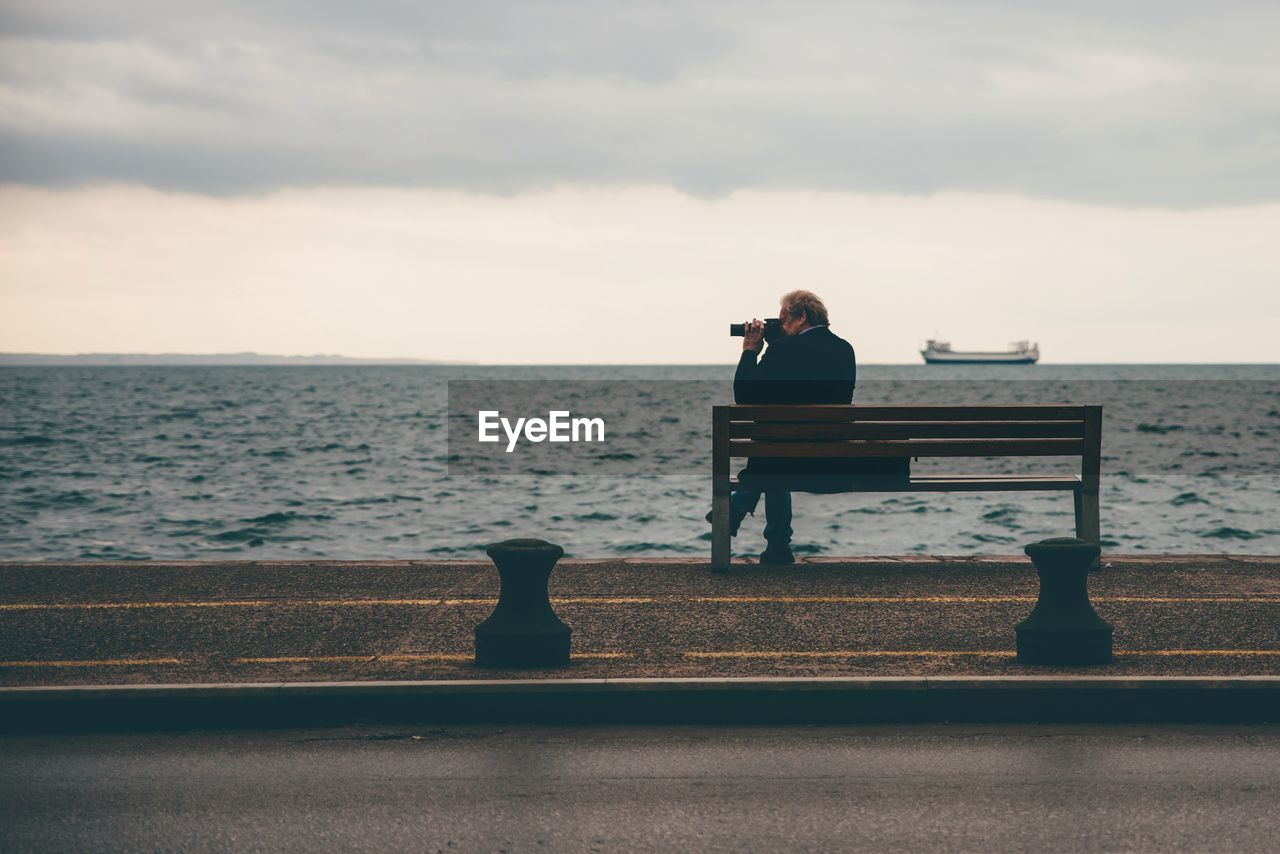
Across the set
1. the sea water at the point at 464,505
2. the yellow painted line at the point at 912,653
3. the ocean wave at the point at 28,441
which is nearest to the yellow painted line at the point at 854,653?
the yellow painted line at the point at 912,653

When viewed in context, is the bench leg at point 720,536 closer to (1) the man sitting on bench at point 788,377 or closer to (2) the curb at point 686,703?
(1) the man sitting on bench at point 788,377

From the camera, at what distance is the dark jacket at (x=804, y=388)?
30.6 ft

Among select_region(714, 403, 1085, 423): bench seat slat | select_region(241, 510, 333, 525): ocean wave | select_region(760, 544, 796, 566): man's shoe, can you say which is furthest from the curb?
select_region(241, 510, 333, 525): ocean wave

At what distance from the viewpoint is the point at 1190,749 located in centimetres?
547

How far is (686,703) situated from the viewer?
5.86 m

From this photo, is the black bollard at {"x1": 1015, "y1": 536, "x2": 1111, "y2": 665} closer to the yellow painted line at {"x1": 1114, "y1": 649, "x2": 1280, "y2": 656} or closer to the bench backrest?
the yellow painted line at {"x1": 1114, "y1": 649, "x2": 1280, "y2": 656}

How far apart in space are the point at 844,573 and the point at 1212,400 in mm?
94092

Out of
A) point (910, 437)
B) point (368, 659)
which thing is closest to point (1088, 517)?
point (910, 437)

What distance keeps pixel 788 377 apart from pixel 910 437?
91 cm

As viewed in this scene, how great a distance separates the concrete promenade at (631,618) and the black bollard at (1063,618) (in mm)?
103

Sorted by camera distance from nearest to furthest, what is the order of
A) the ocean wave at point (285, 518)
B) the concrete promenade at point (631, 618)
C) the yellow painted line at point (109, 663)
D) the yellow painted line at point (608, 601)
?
the concrete promenade at point (631, 618)
the yellow painted line at point (109, 663)
the yellow painted line at point (608, 601)
the ocean wave at point (285, 518)

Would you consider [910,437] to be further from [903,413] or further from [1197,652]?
[1197,652]

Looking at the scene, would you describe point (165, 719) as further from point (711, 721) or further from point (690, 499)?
point (690, 499)

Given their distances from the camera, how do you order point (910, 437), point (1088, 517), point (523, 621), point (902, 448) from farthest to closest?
point (910, 437), point (902, 448), point (1088, 517), point (523, 621)
